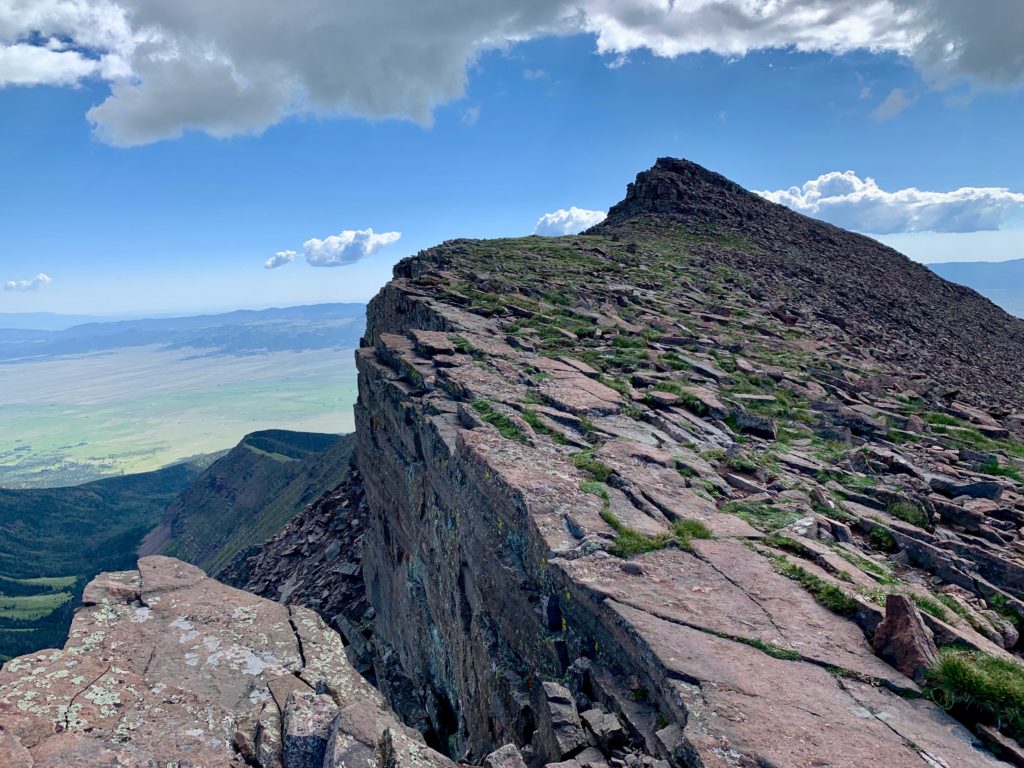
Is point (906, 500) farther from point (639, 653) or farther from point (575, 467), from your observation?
point (639, 653)

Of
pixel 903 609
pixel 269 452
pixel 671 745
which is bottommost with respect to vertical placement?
pixel 269 452

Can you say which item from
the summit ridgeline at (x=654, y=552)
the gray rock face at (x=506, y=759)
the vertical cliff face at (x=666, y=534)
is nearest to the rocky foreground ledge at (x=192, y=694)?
the summit ridgeline at (x=654, y=552)

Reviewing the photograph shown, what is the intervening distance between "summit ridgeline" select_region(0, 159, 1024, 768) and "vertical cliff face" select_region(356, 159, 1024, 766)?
0.05 m

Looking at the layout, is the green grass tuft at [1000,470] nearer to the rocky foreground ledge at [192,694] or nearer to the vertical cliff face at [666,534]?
the vertical cliff face at [666,534]

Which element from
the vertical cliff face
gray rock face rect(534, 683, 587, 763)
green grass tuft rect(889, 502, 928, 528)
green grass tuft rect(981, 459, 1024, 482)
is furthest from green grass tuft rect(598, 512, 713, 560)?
green grass tuft rect(981, 459, 1024, 482)

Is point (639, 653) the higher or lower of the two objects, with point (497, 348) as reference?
lower

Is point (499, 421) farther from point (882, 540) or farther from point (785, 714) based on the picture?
point (785, 714)

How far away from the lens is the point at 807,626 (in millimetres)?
7660

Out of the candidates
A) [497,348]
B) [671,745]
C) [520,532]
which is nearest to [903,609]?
[671,745]

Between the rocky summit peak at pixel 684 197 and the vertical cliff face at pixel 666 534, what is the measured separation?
37356mm

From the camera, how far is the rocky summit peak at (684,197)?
6184 centimetres

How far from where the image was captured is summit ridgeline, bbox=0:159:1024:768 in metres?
6.54

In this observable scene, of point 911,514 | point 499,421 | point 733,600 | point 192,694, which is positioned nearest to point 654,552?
point 733,600

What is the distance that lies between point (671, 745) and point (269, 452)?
20358 centimetres
